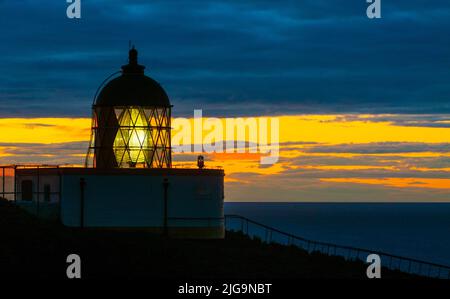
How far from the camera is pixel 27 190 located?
155 ft

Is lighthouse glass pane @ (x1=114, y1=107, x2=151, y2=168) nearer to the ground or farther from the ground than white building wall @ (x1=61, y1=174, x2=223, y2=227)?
farther from the ground

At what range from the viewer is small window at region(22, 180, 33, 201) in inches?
1855

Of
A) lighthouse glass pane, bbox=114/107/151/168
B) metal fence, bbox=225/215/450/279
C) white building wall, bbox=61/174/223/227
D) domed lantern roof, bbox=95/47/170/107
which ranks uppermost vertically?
domed lantern roof, bbox=95/47/170/107

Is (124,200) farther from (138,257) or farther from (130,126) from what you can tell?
(138,257)

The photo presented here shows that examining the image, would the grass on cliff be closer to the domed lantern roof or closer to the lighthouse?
the lighthouse

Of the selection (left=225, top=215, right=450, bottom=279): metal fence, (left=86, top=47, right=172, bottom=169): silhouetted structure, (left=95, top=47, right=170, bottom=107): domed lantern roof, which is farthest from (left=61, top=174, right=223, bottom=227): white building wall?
(left=95, top=47, right=170, bottom=107): domed lantern roof

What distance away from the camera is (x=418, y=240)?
14012 centimetres

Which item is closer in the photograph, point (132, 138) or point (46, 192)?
point (132, 138)

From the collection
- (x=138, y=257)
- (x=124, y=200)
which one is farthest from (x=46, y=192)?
(x=138, y=257)

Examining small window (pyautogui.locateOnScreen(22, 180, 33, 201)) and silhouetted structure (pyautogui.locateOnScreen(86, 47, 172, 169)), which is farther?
small window (pyautogui.locateOnScreen(22, 180, 33, 201))

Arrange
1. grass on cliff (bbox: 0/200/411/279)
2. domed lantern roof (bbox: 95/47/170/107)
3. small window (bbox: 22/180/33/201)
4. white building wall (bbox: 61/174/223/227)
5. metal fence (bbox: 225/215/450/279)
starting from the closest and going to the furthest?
grass on cliff (bbox: 0/200/411/279)
metal fence (bbox: 225/215/450/279)
white building wall (bbox: 61/174/223/227)
domed lantern roof (bbox: 95/47/170/107)
small window (bbox: 22/180/33/201)
